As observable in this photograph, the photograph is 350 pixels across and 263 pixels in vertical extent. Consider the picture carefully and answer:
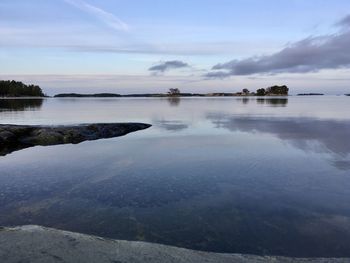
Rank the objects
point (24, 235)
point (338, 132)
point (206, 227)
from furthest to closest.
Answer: point (338, 132)
point (206, 227)
point (24, 235)

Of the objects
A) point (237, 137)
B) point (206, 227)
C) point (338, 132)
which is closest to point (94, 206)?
point (206, 227)

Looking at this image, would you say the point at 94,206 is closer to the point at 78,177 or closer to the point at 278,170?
the point at 78,177

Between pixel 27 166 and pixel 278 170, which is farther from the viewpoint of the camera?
pixel 27 166

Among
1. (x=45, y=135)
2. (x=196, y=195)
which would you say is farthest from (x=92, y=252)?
(x=45, y=135)

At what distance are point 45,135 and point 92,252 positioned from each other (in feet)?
60.2

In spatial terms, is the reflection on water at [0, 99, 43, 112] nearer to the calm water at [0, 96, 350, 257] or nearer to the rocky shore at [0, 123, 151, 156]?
the rocky shore at [0, 123, 151, 156]

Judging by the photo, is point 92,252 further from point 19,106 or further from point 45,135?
point 19,106

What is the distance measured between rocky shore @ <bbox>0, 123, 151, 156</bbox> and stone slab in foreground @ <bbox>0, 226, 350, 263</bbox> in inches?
559

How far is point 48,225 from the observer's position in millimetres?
8766

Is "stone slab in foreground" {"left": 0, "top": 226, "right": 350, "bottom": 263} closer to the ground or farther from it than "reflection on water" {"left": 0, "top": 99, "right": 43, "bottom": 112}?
closer to the ground

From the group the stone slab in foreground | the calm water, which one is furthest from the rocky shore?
the stone slab in foreground

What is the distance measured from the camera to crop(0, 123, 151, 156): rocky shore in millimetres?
22156

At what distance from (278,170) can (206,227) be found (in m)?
6.43

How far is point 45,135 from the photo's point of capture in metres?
23.5
